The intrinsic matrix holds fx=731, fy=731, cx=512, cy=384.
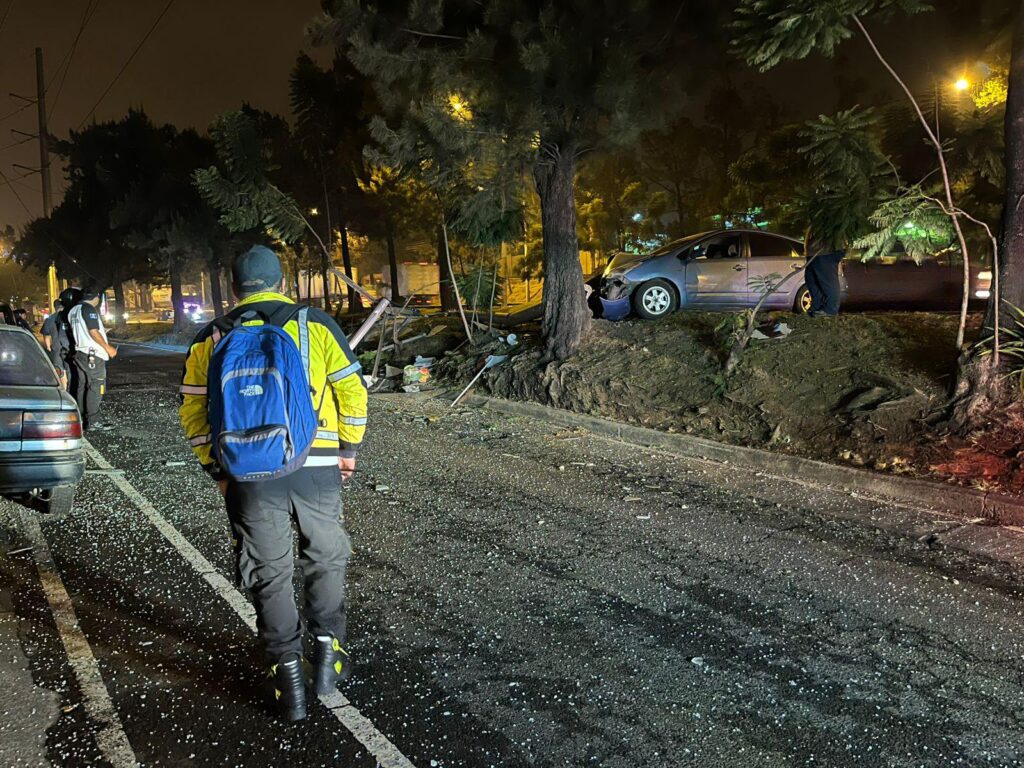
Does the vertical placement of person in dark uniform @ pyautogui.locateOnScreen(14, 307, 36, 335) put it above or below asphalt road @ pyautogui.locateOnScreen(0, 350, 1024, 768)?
above

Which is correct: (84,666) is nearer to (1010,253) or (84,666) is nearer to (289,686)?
(289,686)

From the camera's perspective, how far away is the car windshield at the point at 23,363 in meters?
5.03

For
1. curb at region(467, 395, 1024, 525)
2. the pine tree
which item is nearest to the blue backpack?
curb at region(467, 395, 1024, 525)

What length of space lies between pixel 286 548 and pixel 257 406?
0.63 m

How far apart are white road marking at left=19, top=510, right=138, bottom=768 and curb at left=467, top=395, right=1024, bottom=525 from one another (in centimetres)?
538

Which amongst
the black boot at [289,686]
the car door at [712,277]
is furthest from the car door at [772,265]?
the black boot at [289,686]

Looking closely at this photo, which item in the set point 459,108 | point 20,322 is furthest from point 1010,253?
point 20,322

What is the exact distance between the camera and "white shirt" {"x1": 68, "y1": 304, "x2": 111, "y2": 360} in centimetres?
837

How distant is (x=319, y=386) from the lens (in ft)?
9.68

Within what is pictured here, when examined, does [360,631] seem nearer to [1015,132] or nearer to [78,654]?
[78,654]

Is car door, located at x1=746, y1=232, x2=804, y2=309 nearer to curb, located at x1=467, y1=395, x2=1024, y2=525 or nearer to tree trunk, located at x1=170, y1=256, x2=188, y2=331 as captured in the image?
curb, located at x1=467, y1=395, x2=1024, y2=525

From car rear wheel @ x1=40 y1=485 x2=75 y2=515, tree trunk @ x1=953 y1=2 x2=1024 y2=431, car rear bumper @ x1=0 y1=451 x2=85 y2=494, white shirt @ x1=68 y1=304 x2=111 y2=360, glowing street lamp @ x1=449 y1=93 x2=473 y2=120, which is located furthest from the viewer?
glowing street lamp @ x1=449 y1=93 x2=473 y2=120

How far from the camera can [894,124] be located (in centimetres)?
962

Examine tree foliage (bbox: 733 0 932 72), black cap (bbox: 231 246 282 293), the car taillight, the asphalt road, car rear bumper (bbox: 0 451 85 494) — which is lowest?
the asphalt road
